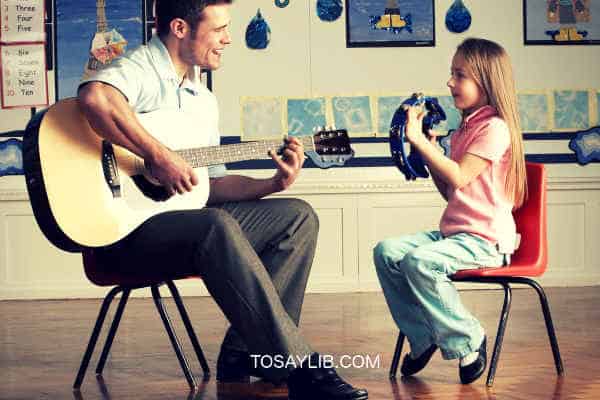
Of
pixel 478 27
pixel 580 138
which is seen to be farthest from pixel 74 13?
pixel 580 138

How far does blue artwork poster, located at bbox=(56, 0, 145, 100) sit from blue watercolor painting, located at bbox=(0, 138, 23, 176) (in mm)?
402

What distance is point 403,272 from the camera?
3.04 meters

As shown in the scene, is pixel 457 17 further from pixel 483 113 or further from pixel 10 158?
pixel 483 113

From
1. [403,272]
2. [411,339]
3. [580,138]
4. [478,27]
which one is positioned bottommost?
[411,339]

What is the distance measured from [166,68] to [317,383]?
42.8 inches

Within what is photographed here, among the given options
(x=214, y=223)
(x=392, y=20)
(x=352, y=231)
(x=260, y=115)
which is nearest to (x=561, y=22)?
(x=392, y=20)

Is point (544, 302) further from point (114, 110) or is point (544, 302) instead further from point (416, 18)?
point (416, 18)

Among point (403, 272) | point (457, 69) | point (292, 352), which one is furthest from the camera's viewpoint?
point (457, 69)

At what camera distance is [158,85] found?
3023 mm

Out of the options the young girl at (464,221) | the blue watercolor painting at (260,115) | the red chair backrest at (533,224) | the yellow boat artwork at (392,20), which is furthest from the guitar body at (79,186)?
the yellow boat artwork at (392,20)

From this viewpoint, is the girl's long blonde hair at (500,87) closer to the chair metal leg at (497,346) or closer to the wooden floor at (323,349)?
the chair metal leg at (497,346)

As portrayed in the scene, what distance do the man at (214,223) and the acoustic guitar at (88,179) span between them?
0.05m

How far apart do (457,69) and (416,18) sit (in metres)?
2.80

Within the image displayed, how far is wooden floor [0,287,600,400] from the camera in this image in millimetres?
2939
